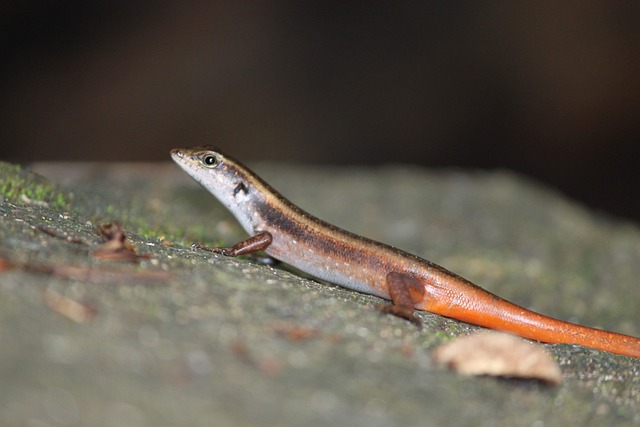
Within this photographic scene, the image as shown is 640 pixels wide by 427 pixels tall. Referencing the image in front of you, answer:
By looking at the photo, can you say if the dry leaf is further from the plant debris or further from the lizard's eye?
the lizard's eye

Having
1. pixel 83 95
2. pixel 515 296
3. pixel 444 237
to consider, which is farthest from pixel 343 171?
pixel 83 95

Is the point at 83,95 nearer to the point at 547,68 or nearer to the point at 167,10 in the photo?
the point at 167,10

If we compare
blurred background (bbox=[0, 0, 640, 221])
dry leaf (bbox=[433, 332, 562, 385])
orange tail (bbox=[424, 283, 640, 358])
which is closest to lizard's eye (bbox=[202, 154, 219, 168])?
orange tail (bbox=[424, 283, 640, 358])

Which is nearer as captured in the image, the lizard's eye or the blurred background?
the lizard's eye

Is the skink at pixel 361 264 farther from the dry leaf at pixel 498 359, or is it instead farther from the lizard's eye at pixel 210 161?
the dry leaf at pixel 498 359

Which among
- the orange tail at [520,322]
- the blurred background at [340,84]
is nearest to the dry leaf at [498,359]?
the orange tail at [520,322]

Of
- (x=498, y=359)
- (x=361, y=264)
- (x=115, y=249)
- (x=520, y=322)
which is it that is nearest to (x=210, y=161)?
(x=361, y=264)
